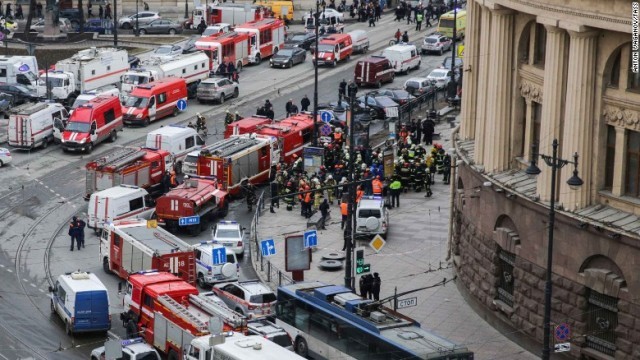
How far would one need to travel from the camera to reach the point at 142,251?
2623 inches

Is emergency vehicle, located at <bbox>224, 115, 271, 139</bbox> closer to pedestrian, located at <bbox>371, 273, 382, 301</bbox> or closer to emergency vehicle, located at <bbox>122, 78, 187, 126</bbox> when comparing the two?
emergency vehicle, located at <bbox>122, 78, 187, 126</bbox>

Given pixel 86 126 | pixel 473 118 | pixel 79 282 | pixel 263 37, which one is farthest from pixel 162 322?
pixel 263 37

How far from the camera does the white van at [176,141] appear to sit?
84750 millimetres

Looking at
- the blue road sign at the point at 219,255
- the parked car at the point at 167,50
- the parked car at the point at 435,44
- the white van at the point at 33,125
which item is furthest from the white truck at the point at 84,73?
the blue road sign at the point at 219,255

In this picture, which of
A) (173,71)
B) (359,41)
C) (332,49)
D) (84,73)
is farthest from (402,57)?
(84,73)

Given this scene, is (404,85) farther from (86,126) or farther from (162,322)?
(162,322)

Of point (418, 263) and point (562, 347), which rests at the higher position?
point (562, 347)

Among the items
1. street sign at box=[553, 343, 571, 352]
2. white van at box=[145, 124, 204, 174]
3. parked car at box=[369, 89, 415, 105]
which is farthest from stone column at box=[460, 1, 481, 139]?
parked car at box=[369, 89, 415, 105]

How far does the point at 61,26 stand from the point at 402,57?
2595 cm

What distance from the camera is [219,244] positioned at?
69438 mm

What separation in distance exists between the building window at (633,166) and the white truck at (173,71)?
4834 cm

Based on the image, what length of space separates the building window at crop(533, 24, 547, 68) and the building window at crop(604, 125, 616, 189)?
4650 mm

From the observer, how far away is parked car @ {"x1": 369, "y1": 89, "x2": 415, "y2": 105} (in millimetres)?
97375

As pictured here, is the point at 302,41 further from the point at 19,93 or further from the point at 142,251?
the point at 142,251
